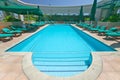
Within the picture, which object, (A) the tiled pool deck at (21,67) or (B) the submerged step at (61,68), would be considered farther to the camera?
(B) the submerged step at (61,68)

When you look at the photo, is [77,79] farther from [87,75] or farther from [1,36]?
[1,36]

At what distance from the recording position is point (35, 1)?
5288cm

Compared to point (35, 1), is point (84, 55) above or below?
below

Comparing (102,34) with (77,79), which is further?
(102,34)

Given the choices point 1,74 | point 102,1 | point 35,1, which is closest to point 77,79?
point 1,74

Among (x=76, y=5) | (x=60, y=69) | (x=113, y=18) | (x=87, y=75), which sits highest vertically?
(x=76, y=5)

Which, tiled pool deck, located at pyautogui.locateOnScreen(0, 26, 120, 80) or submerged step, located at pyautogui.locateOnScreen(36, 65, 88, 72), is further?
submerged step, located at pyautogui.locateOnScreen(36, 65, 88, 72)

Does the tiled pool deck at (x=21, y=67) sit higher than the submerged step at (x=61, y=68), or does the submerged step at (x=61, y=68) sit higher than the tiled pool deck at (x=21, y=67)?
the tiled pool deck at (x=21, y=67)

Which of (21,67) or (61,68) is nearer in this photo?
(21,67)

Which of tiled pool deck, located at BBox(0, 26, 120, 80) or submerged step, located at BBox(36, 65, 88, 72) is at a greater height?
tiled pool deck, located at BBox(0, 26, 120, 80)

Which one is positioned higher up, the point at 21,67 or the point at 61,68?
the point at 21,67

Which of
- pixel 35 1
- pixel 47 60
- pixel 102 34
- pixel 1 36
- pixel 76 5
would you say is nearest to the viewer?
pixel 47 60

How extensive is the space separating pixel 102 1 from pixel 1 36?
130ft

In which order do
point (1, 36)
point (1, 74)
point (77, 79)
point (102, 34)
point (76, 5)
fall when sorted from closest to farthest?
point (77, 79), point (1, 74), point (1, 36), point (102, 34), point (76, 5)
